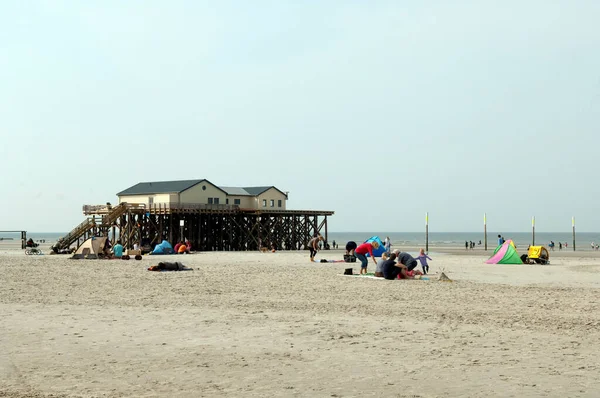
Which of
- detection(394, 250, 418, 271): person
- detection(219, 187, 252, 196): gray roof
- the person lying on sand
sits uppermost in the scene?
detection(219, 187, 252, 196): gray roof

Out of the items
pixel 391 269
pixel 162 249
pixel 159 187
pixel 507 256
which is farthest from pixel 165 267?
pixel 159 187

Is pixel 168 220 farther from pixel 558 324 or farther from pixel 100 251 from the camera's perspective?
pixel 558 324

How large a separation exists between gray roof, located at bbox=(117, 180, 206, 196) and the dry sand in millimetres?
37561

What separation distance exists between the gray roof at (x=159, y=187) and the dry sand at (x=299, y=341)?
37.6 m

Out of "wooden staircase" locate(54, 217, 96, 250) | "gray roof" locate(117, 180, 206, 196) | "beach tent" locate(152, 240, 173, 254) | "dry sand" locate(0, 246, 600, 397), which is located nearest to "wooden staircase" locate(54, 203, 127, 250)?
"wooden staircase" locate(54, 217, 96, 250)

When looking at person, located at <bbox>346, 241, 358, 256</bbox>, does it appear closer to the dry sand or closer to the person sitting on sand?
the person sitting on sand

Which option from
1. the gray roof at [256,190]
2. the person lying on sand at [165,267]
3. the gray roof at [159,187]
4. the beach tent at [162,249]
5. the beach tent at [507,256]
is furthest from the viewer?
the gray roof at [256,190]

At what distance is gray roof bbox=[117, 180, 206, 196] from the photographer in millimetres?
55750

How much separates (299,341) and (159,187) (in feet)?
161

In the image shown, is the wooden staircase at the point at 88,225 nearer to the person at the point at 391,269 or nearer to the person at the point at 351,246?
the person at the point at 351,246

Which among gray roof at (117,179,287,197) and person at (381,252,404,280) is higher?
gray roof at (117,179,287,197)

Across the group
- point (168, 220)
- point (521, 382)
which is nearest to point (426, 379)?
point (521, 382)

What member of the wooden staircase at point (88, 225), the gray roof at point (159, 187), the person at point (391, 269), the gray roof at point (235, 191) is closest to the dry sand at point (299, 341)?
the person at point (391, 269)

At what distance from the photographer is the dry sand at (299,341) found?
24.4 ft
